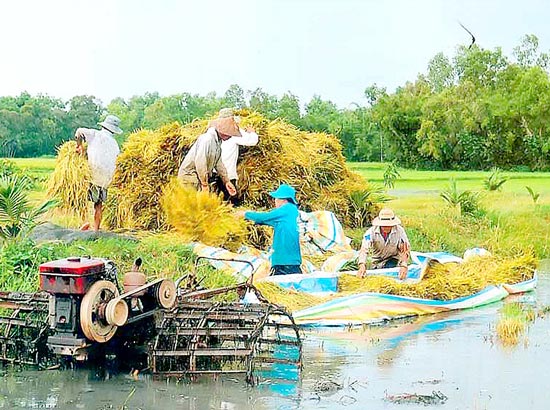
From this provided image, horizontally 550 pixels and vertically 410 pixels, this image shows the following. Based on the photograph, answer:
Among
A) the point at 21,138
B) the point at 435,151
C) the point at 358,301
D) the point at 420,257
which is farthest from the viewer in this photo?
the point at 435,151

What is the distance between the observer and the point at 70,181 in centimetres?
1375

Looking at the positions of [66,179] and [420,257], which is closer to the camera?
[420,257]

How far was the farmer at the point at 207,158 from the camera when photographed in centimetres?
1212

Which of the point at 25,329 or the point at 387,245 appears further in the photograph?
the point at 387,245

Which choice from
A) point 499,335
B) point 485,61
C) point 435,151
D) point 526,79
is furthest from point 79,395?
point 485,61

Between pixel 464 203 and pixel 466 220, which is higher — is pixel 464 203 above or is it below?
above

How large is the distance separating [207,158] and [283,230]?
2.44 meters

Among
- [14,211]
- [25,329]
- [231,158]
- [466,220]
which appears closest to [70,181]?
[231,158]

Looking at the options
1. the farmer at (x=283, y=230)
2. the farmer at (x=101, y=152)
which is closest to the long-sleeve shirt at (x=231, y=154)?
the farmer at (x=101, y=152)

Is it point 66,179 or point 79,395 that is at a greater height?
point 66,179

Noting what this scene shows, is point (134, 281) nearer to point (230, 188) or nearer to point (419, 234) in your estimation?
point (230, 188)

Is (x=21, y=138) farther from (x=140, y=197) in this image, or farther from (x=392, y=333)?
(x=392, y=333)

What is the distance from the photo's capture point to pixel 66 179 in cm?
1380

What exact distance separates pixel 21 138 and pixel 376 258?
13.4 metres
